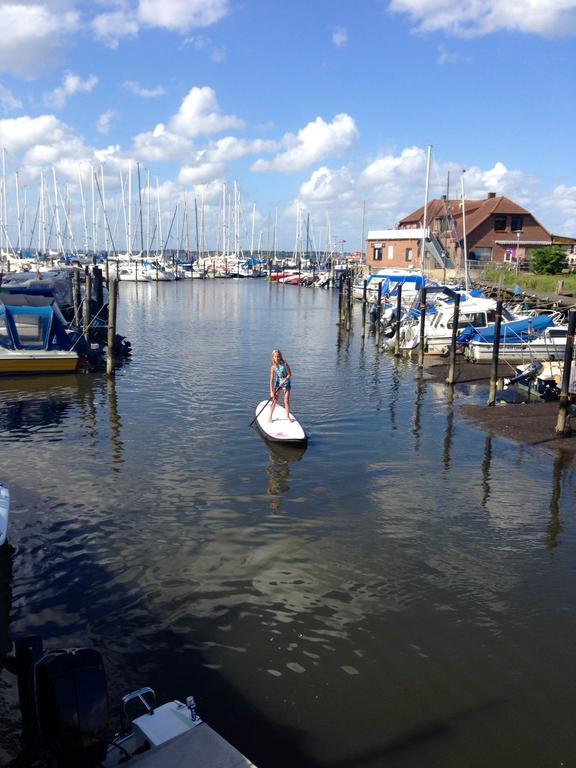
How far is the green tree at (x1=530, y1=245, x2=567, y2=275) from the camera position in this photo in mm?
49156

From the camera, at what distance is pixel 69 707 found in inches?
202

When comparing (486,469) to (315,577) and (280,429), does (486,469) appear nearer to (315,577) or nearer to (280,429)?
(280,429)

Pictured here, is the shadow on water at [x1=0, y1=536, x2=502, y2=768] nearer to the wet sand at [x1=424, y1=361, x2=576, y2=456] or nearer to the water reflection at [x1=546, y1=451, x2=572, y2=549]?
the water reflection at [x1=546, y1=451, x2=572, y2=549]

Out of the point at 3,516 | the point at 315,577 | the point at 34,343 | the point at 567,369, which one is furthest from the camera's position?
the point at 34,343

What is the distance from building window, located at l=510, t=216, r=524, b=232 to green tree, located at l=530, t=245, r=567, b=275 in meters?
19.9

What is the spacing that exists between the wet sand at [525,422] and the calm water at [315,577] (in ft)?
2.28

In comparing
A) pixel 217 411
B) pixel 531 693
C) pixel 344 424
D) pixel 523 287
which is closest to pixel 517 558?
pixel 531 693

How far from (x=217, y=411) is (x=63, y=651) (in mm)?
15554

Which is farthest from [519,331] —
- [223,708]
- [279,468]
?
[223,708]

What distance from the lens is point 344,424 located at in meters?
19.5

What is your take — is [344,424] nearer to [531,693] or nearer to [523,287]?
[531,693]

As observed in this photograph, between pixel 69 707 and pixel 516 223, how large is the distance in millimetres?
72446

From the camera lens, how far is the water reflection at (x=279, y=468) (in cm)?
1352

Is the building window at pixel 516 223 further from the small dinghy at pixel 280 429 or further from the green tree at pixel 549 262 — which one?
the small dinghy at pixel 280 429
